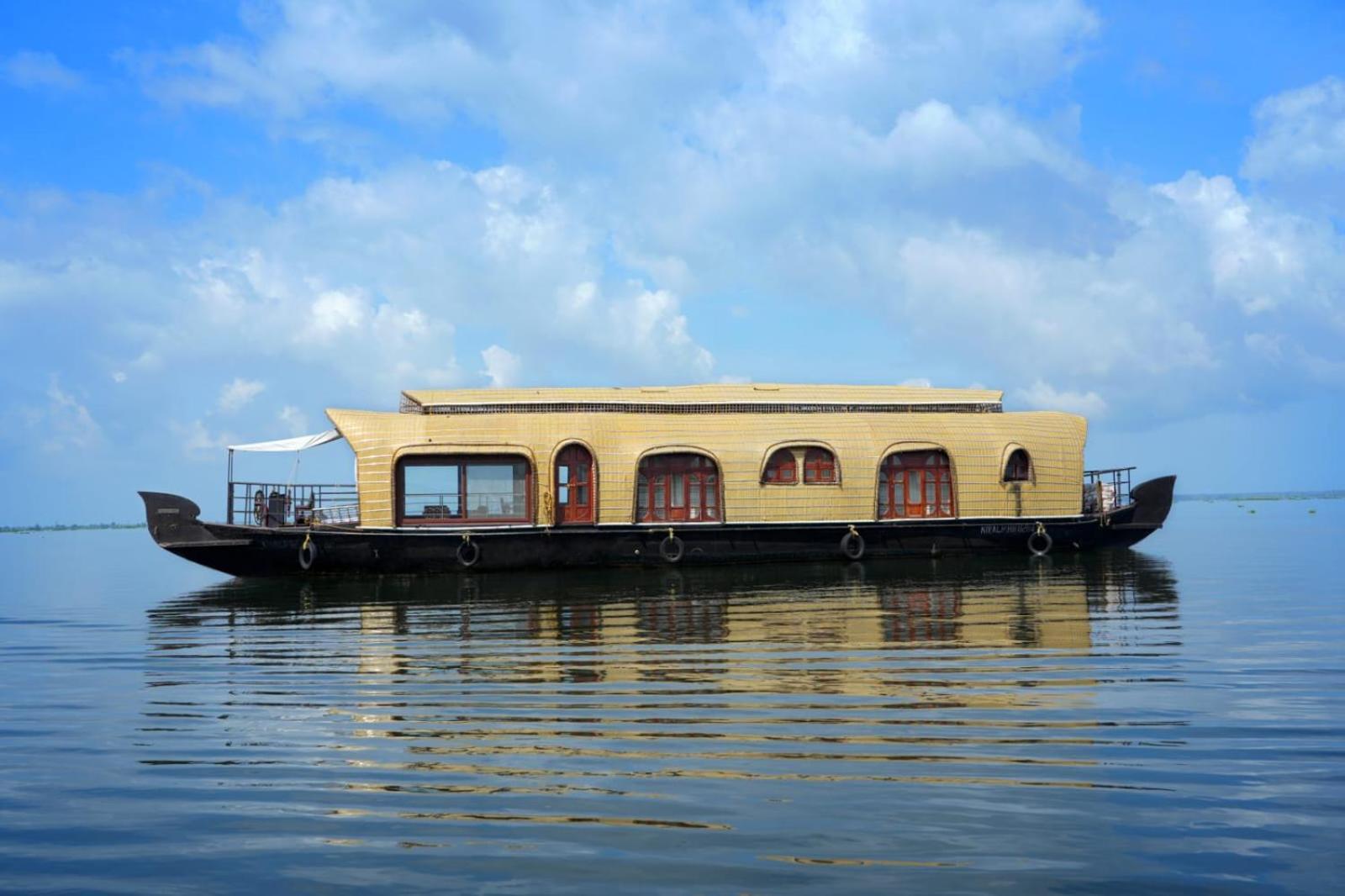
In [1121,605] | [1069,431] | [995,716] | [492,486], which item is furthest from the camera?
[1069,431]

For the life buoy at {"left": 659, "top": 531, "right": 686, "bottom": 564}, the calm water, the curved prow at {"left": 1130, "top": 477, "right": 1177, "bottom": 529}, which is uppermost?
the curved prow at {"left": 1130, "top": 477, "right": 1177, "bottom": 529}

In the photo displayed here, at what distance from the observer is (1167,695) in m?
7.59

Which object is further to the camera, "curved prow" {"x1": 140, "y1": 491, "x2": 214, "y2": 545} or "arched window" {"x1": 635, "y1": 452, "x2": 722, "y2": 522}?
"arched window" {"x1": 635, "y1": 452, "x2": 722, "y2": 522}

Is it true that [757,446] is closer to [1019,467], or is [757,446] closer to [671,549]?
[671,549]

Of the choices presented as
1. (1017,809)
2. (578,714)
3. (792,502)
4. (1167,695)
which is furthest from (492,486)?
(1017,809)

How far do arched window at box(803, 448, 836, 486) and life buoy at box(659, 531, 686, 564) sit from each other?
10.7 feet

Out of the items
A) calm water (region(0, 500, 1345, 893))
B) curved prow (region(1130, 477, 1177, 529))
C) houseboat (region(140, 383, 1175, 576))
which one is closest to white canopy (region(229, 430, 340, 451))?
houseboat (region(140, 383, 1175, 576))

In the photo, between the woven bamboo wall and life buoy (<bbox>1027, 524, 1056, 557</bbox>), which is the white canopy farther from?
life buoy (<bbox>1027, 524, 1056, 557</bbox>)

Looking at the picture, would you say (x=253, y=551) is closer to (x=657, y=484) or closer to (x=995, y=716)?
(x=657, y=484)

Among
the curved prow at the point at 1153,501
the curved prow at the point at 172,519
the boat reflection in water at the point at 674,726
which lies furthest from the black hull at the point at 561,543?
the boat reflection in water at the point at 674,726

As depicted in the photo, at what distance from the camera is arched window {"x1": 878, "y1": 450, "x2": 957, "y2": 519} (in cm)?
2259

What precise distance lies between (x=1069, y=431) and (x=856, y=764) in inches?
787

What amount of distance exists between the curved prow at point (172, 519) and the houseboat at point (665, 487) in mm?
33

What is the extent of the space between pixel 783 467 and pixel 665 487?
8.55 feet
